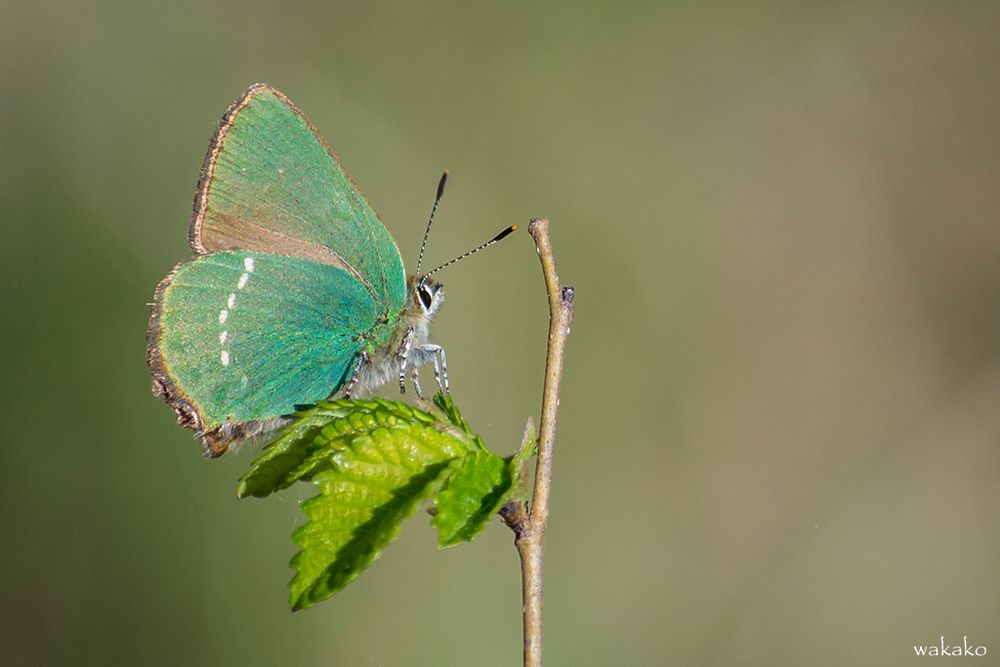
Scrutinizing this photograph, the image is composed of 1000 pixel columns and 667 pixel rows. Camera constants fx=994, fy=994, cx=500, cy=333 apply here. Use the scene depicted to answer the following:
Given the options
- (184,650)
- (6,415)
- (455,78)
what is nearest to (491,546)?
(184,650)

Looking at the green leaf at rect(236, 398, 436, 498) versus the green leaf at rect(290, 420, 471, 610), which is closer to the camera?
the green leaf at rect(290, 420, 471, 610)

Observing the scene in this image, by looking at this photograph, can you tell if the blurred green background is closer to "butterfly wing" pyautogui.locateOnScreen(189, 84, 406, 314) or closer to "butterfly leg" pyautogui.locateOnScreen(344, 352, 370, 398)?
"butterfly leg" pyautogui.locateOnScreen(344, 352, 370, 398)

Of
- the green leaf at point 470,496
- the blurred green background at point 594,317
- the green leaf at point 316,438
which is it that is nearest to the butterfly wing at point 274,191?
the green leaf at point 316,438

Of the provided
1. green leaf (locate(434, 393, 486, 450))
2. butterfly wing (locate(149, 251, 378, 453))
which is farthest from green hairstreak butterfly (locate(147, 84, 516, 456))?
green leaf (locate(434, 393, 486, 450))

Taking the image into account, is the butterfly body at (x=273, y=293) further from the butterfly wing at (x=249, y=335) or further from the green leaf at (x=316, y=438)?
the green leaf at (x=316, y=438)

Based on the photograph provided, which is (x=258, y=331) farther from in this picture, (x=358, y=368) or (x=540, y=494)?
(x=540, y=494)

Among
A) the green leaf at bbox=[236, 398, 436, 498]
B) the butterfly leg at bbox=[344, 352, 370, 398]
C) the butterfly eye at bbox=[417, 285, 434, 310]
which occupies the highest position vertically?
the butterfly eye at bbox=[417, 285, 434, 310]
